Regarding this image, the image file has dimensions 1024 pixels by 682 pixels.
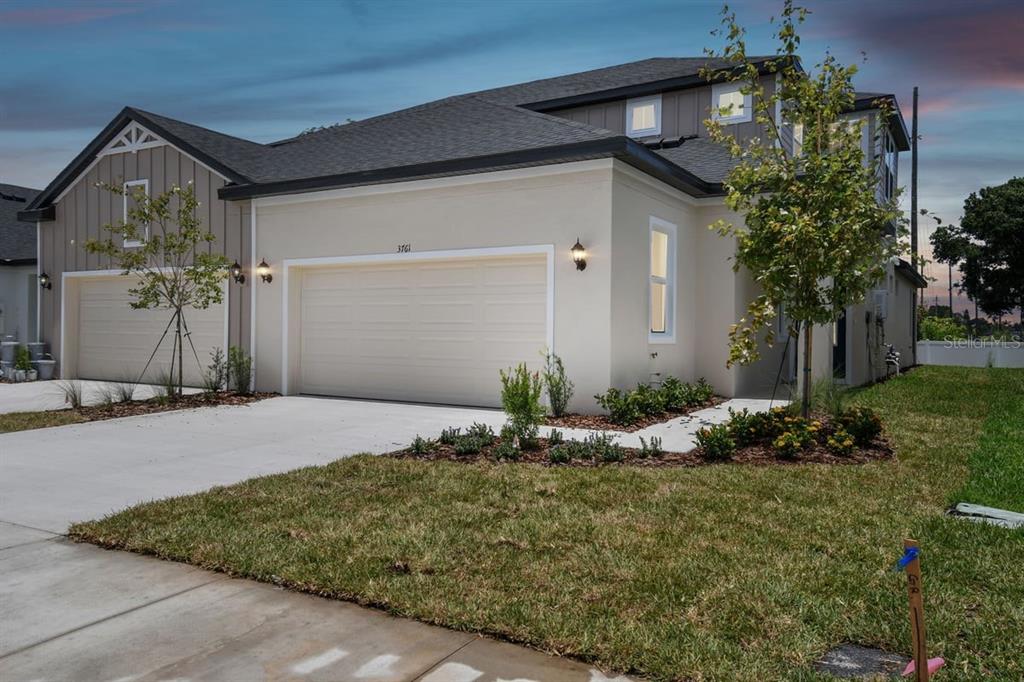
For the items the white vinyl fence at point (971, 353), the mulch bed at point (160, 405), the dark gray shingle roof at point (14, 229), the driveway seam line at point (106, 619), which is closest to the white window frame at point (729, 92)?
the mulch bed at point (160, 405)

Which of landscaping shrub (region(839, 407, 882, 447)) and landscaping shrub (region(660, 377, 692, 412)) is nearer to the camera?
landscaping shrub (region(839, 407, 882, 447))

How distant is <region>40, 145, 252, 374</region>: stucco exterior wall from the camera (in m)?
13.1

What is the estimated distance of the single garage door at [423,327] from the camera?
1062 centimetres

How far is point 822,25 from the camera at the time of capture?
9.23 m

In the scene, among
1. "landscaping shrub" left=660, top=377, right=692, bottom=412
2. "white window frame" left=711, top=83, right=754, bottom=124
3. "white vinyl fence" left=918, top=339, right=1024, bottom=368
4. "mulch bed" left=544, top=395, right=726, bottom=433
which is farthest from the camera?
"white vinyl fence" left=918, top=339, right=1024, bottom=368

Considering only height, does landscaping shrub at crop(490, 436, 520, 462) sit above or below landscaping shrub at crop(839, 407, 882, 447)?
below

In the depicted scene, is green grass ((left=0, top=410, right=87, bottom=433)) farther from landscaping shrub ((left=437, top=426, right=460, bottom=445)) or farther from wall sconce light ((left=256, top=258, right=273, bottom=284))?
landscaping shrub ((left=437, top=426, right=460, bottom=445))

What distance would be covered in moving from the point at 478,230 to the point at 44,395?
8224 millimetres

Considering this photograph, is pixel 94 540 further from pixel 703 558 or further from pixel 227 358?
pixel 227 358

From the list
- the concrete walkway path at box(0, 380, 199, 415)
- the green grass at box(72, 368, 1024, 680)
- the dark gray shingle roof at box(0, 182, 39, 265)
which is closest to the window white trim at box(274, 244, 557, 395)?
the concrete walkway path at box(0, 380, 199, 415)

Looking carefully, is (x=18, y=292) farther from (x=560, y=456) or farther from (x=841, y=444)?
(x=841, y=444)

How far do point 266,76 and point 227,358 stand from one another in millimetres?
9057

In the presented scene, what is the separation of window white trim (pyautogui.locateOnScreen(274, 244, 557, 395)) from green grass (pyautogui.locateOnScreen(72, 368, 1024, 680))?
13.5ft

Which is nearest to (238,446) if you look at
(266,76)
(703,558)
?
(703,558)
